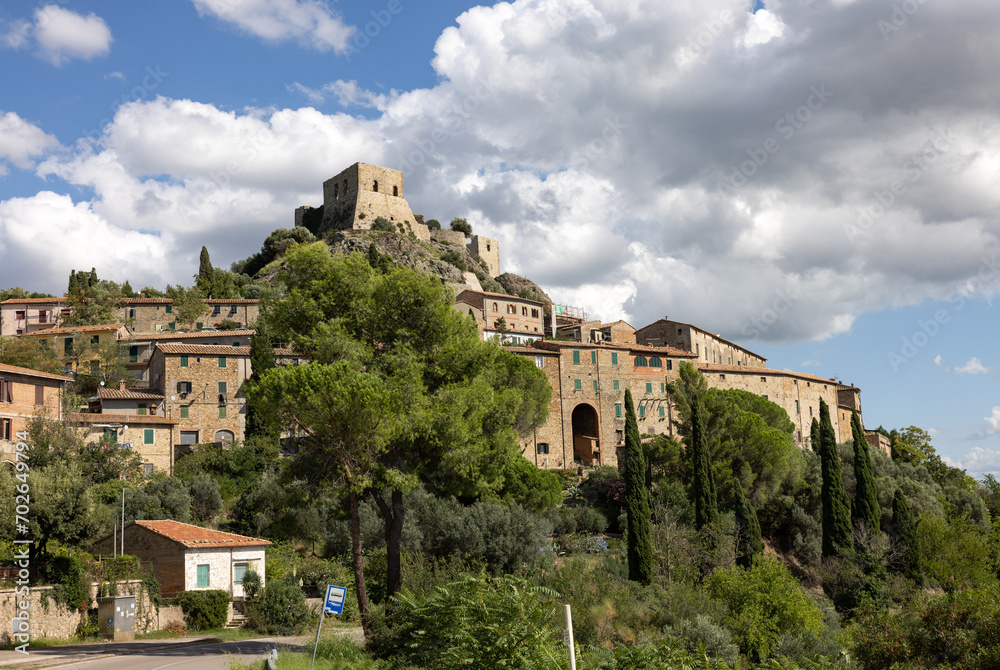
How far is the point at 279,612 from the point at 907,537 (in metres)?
30.8

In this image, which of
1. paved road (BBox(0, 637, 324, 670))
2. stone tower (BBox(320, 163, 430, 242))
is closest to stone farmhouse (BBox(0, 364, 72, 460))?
paved road (BBox(0, 637, 324, 670))

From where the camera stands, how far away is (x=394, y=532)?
19.7 m

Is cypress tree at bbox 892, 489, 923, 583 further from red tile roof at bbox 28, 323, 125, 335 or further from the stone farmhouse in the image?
red tile roof at bbox 28, 323, 125, 335

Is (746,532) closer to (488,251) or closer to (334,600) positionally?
(334,600)

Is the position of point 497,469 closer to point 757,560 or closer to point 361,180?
point 757,560

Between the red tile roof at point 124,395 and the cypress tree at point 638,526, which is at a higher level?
the red tile roof at point 124,395

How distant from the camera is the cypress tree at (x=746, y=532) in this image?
3775 cm

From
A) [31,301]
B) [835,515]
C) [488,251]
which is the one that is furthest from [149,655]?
[488,251]

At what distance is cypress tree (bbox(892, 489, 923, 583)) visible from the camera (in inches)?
1507

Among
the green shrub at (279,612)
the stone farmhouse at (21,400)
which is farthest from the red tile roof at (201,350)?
the green shrub at (279,612)

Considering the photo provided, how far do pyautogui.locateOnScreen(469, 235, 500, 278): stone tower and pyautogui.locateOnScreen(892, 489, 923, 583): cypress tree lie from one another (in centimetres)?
6385

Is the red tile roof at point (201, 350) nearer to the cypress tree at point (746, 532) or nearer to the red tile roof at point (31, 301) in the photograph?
the red tile roof at point (31, 301)

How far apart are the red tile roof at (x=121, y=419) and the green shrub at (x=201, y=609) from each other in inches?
661

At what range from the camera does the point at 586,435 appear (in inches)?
Answer: 2192
